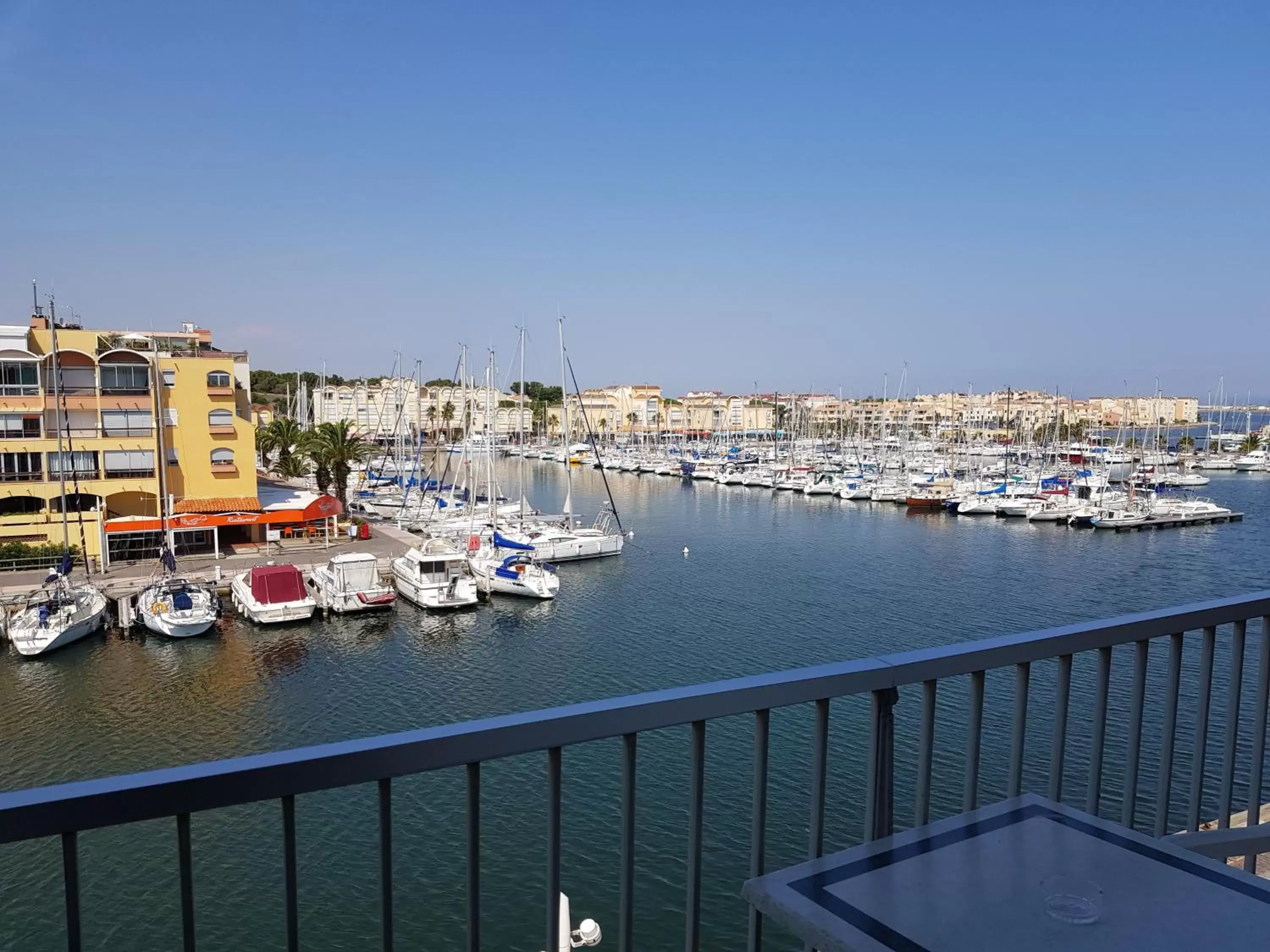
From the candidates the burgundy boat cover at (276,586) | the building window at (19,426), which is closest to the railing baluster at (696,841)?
the burgundy boat cover at (276,586)

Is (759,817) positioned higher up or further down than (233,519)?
higher up

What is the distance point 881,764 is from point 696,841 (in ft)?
1.45

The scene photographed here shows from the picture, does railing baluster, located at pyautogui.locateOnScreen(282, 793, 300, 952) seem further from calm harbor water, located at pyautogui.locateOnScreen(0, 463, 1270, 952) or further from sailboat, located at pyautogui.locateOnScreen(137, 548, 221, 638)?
sailboat, located at pyautogui.locateOnScreen(137, 548, 221, 638)

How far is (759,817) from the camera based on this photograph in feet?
6.41

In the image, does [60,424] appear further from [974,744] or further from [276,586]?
[974,744]

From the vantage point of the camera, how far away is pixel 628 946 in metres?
1.88

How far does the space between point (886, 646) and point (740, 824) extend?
33.3 ft

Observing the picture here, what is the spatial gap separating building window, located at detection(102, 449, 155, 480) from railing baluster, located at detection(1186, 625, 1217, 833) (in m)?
30.4

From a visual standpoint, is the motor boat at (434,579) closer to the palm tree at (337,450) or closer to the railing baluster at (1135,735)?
the palm tree at (337,450)

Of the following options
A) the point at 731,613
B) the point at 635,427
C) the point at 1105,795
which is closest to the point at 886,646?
the point at 731,613

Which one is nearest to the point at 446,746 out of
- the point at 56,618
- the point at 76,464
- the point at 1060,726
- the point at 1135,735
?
the point at 1060,726

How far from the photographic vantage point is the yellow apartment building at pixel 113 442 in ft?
86.5

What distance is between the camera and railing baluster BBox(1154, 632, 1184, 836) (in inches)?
99.5

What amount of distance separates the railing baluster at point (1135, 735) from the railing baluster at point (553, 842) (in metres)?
1.62
